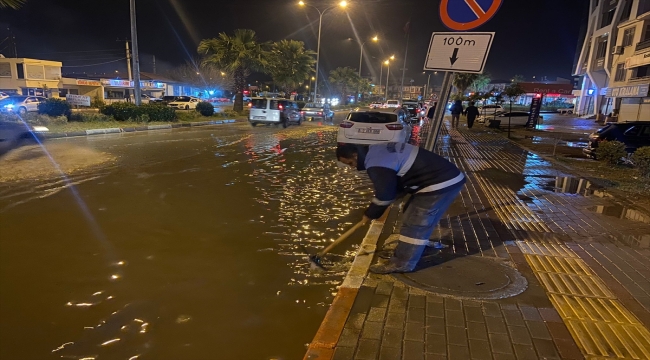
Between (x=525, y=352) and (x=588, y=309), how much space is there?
1061mm

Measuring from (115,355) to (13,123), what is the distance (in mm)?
17334

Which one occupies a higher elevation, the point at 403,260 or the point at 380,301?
the point at 403,260

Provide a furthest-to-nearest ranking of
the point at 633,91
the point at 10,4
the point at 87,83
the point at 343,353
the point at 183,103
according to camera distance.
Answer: the point at 87,83 < the point at 183,103 < the point at 633,91 < the point at 10,4 < the point at 343,353

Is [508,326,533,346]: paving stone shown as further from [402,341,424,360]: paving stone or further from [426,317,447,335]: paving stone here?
[402,341,424,360]: paving stone

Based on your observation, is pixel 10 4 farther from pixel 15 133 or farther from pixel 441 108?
pixel 441 108

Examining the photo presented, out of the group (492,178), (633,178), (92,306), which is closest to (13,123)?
(92,306)

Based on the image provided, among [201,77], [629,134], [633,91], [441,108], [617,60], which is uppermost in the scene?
[617,60]

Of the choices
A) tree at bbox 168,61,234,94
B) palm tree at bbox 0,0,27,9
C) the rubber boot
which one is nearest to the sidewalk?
the rubber boot

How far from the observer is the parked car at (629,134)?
12039 millimetres

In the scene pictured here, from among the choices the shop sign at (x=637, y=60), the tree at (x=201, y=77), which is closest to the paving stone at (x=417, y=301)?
the shop sign at (x=637, y=60)

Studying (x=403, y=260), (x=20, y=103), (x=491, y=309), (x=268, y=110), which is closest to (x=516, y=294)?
(x=491, y=309)

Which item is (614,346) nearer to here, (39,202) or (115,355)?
(115,355)

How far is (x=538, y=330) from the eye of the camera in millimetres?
3141

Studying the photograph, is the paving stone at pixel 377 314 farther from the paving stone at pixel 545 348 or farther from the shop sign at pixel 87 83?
the shop sign at pixel 87 83
